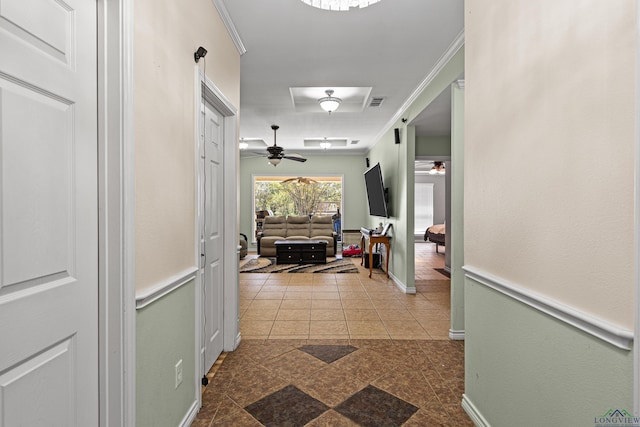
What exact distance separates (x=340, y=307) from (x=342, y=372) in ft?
4.94

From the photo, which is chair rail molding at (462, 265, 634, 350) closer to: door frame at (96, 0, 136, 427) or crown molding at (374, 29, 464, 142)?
door frame at (96, 0, 136, 427)

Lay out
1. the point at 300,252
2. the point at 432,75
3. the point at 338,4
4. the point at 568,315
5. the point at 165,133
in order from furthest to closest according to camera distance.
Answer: the point at 300,252 → the point at 432,75 → the point at 338,4 → the point at 165,133 → the point at 568,315

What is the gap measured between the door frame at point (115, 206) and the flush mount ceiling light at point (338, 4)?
4.35 feet

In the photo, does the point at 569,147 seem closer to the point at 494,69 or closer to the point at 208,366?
the point at 494,69

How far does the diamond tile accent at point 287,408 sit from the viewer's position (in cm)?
176

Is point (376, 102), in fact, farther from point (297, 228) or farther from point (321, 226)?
point (297, 228)

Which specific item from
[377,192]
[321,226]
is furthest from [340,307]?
[321,226]

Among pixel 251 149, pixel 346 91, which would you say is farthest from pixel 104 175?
pixel 251 149

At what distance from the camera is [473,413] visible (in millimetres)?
1738

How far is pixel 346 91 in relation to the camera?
4.08m

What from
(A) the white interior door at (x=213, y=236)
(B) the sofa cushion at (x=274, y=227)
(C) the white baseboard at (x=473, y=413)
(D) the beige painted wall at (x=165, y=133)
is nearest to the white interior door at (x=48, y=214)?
(D) the beige painted wall at (x=165, y=133)

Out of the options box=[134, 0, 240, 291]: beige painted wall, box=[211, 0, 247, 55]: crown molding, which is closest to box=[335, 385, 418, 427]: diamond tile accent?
box=[134, 0, 240, 291]: beige painted wall

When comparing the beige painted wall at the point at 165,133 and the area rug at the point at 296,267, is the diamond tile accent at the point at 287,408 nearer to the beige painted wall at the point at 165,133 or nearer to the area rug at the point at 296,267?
the beige painted wall at the point at 165,133

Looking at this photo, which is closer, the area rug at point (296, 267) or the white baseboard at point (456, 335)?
the white baseboard at point (456, 335)
